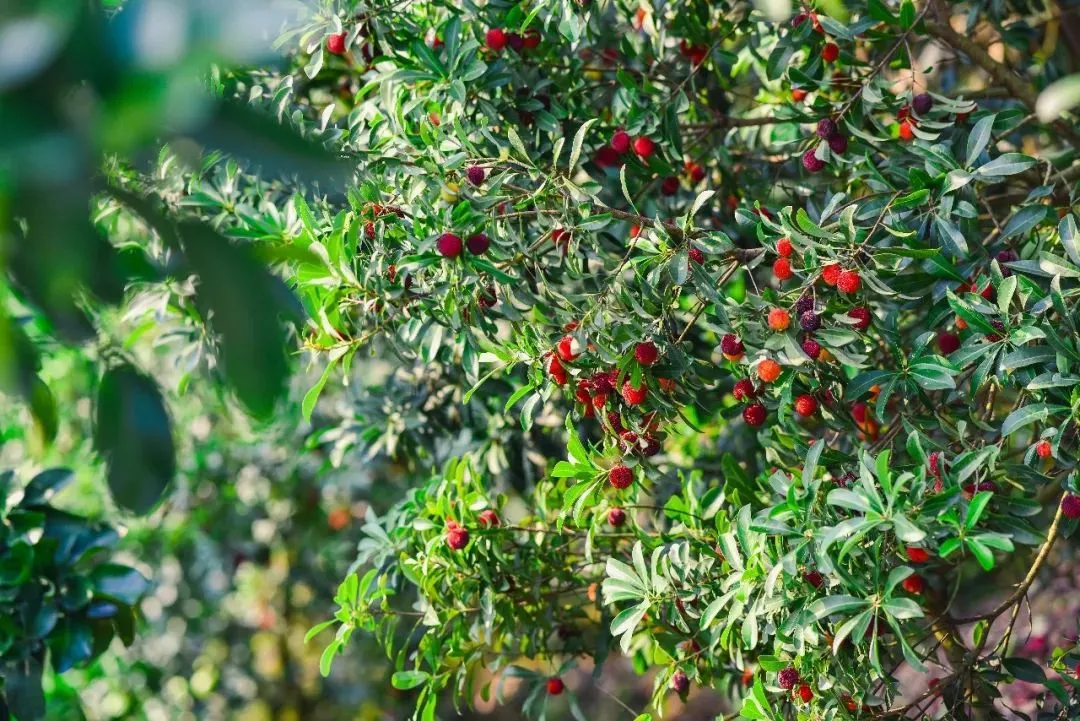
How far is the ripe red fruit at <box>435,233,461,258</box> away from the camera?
1.47 meters

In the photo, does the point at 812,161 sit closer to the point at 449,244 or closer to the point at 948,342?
the point at 948,342

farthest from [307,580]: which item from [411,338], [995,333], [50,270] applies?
[50,270]

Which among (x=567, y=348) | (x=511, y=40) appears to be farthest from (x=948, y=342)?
(x=511, y=40)

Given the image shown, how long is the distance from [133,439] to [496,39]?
1291 millimetres

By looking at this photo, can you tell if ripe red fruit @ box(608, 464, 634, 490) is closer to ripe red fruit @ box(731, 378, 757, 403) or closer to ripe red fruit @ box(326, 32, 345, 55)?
ripe red fruit @ box(731, 378, 757, 403)

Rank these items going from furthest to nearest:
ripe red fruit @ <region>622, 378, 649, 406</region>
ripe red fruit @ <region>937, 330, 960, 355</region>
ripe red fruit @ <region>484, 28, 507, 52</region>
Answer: ripe red fruit @ <region>484, 28, 507, 52</region>, ripe red fruit @ <region>937, 330, 960, 355</region>, ripe red fruit @ <region>622, 378, 649, 406</region>

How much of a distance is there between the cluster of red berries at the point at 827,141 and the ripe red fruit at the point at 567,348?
56cm

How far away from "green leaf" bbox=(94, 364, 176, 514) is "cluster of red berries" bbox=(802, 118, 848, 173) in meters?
1.30

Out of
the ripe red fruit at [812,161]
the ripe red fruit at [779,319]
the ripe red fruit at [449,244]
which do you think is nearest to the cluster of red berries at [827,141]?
the ripe red fruit at [812,161]

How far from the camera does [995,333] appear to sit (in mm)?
1451

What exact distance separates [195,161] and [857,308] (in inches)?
43.2

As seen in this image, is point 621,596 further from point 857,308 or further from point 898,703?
point 898,703

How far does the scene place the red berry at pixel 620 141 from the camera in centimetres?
185

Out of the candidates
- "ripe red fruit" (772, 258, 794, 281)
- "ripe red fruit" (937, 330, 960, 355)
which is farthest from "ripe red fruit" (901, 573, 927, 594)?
"ripe red fruit" (772, 258, 794, 281)
